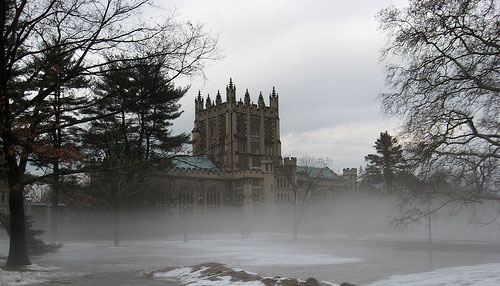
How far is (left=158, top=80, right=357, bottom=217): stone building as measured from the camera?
2410 inches

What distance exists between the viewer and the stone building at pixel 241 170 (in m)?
61.2

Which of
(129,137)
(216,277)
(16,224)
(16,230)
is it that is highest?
(129,137)

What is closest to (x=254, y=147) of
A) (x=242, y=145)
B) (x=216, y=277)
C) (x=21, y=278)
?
(x=242, y=145)

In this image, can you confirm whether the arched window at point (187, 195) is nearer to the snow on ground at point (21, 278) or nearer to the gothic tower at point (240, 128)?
the gothic tower at point (240, 128)

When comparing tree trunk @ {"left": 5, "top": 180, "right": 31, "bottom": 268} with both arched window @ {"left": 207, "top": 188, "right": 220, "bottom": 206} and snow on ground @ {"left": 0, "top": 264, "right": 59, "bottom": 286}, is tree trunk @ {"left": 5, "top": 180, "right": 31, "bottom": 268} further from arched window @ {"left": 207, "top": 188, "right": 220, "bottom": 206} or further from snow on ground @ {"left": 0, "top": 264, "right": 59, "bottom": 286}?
arched window @ {"left": 207, "top": 188, "right": 220, "bottom": 206}

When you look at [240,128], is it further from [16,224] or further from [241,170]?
[16,224]

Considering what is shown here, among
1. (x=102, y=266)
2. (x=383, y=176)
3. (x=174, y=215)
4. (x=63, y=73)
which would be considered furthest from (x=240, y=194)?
(x=63, y=73)

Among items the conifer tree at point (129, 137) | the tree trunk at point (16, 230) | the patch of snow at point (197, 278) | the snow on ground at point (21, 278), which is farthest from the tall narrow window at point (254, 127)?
the snow on ground at point (21, 278)

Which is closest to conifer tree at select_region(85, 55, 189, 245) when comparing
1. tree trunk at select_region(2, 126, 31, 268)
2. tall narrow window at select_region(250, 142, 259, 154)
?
tree trunk at select_region(2, 126, 31, 268)

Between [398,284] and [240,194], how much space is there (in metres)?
51.3

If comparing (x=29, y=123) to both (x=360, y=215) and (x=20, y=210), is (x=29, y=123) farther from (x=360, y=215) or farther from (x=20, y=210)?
(x=360, y=215)

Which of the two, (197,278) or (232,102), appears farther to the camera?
(232,102)

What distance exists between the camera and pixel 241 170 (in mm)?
65312

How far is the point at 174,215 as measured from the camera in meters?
54.2
